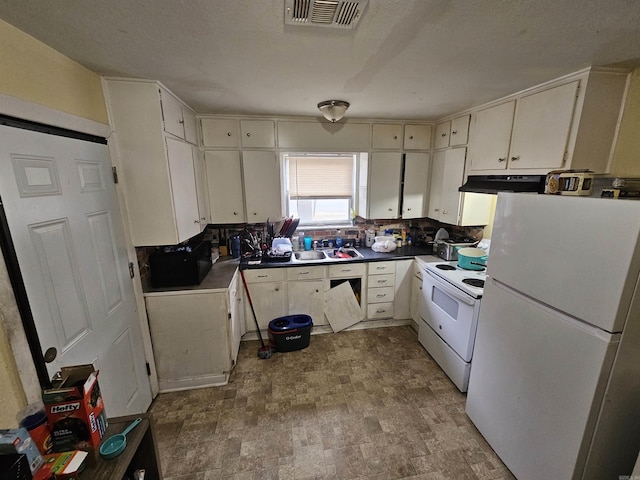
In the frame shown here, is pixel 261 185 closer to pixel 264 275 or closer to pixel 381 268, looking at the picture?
pixel 264 275

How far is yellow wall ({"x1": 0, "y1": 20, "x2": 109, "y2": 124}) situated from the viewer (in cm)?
110

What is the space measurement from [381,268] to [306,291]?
35.2 inches

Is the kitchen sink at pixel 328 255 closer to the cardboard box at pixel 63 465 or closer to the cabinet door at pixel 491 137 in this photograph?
the cabinet door at pixel 491 137

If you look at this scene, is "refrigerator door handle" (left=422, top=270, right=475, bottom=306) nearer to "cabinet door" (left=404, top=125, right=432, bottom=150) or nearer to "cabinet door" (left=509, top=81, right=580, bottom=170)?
"cabinet door" (left=509, top=81, right=580, bottom=170)

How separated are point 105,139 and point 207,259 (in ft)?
4.03

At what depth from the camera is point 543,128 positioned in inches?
73.2

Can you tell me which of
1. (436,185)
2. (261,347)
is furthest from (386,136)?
(261,347)

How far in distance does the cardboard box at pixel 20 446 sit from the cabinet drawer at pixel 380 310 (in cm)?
271

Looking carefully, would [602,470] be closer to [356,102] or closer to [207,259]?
[356,102]

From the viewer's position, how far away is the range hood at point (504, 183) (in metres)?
1.91

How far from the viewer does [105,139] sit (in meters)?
1.68

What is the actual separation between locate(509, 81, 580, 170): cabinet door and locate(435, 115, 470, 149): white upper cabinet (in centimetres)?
57

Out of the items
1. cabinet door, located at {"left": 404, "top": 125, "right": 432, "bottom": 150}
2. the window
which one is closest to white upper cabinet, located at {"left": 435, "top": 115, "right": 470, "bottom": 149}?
cabinet door, located at {"left": 404, "top": 125, "right": 432, "bottom": 150}

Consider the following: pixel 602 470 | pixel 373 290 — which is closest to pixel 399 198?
pixel 373 290
